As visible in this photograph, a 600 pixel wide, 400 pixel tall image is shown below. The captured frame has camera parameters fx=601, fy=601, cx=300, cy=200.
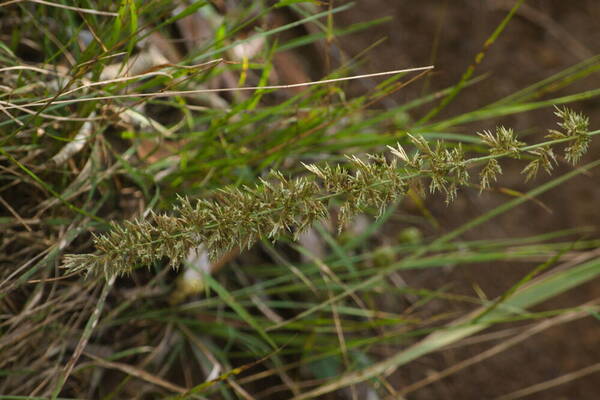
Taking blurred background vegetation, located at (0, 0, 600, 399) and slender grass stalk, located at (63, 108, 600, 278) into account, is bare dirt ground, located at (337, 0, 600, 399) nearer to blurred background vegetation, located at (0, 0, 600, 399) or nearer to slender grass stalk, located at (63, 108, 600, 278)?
blurred background vegetation, located at (0, 0, 600, 399)

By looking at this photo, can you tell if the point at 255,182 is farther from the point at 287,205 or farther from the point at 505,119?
the point at 505,119

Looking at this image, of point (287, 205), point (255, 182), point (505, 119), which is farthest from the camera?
point (505, 119)

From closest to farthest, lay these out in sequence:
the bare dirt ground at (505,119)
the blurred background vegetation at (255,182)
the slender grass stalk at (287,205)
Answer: the slender grass stalk at (287,205) → the blurred background vegetation at (255,182) → the bare dirt ground at (505,119)

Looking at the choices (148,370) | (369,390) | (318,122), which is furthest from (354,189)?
(369,390)

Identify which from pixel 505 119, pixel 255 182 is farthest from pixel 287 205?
pixel 505 119

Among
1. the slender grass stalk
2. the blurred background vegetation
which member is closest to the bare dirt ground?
the blurred background vegetation

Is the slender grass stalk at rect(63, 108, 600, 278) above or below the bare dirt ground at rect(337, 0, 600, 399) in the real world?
above

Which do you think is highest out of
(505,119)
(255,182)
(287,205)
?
(287,205)

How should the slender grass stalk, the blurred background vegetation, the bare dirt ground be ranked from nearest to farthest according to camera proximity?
1. the slender grass stalk
2. the blurred background vegetation
3. the bare dirt ground

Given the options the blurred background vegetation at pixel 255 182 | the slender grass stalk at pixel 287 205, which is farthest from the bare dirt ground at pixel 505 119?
the slender grass stalk at pixel 287 205

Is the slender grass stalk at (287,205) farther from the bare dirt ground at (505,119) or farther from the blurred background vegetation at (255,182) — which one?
the bare dirt ground at (505,119)
